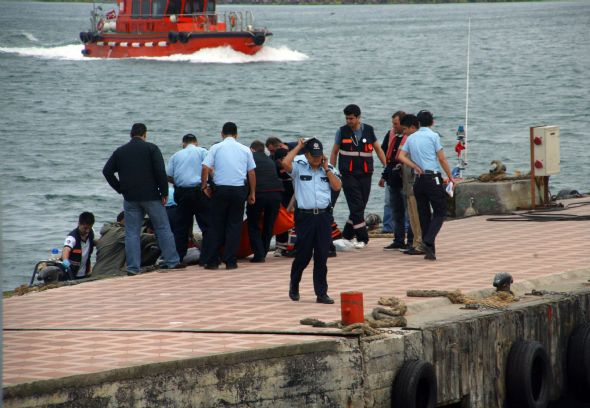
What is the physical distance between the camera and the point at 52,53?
99.5 m

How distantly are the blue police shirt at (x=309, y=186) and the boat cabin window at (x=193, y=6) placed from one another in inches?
2353

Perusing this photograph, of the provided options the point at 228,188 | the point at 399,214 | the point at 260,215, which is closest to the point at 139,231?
the point at 228,188

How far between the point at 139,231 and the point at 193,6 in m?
58.2

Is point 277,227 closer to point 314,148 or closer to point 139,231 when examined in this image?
point 139,231

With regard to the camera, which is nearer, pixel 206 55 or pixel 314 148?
pixel 314 148

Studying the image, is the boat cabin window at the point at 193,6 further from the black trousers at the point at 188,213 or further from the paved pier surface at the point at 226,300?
the black trousers at the point at 188,213

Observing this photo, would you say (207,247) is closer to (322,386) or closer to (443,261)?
(443,261)

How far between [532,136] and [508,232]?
89.5 inches

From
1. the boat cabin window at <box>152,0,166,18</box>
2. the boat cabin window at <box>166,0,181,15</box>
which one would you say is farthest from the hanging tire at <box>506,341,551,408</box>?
the boat cabin window at <box>152,0,166,18</box>

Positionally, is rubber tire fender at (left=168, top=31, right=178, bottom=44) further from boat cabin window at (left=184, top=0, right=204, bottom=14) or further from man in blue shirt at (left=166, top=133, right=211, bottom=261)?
man in blue shirt at (left=166, top=133, right=211, bottom=261)

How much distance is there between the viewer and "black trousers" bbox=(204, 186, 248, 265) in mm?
12883

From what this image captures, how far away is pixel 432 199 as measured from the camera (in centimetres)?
1318

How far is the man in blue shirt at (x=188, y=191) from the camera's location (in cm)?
1336

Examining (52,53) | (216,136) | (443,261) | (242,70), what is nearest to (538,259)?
(443,261)
